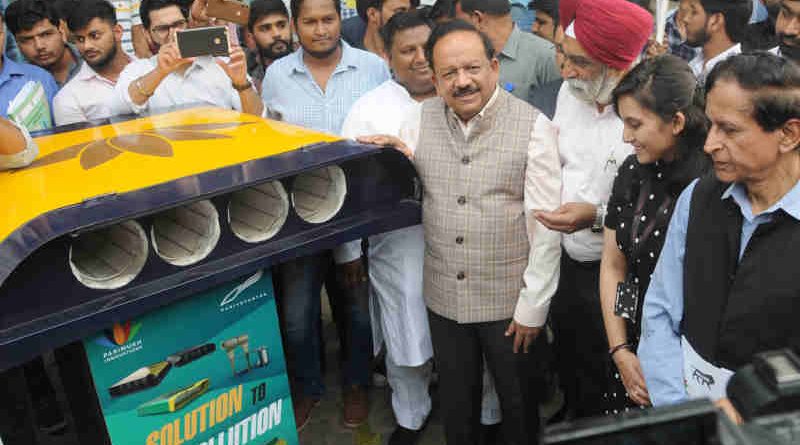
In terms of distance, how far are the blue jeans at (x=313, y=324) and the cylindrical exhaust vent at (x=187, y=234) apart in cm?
68

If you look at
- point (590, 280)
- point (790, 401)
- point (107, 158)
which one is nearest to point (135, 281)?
point (107, 158)

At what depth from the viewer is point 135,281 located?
188cm

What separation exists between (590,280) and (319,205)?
0.97m

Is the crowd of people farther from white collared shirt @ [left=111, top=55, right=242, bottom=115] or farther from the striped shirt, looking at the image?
the striped shirt

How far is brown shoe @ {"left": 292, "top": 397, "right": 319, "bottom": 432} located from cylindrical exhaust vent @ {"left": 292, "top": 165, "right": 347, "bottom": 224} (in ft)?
3.98

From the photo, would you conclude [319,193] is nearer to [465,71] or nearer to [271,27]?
[465,71]

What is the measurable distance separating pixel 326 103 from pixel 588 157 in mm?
1320

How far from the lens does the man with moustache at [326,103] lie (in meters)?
3.00

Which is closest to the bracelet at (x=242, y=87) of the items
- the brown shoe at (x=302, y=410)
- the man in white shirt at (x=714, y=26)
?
the brown shoe at (x=302, y=410)

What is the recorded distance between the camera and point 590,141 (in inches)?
89.6

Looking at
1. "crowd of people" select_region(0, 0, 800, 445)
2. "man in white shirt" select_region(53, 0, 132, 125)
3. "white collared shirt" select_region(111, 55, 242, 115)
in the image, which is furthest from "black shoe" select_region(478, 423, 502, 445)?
"man in white shirt" select_region(53, 0, 132, 125)

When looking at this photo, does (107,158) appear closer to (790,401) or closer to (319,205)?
(319,205)

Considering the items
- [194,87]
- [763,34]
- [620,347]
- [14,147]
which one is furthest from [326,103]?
[763,34]

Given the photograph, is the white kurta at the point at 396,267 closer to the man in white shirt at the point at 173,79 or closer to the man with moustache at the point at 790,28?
the man in white shirt at the point at 173,79
